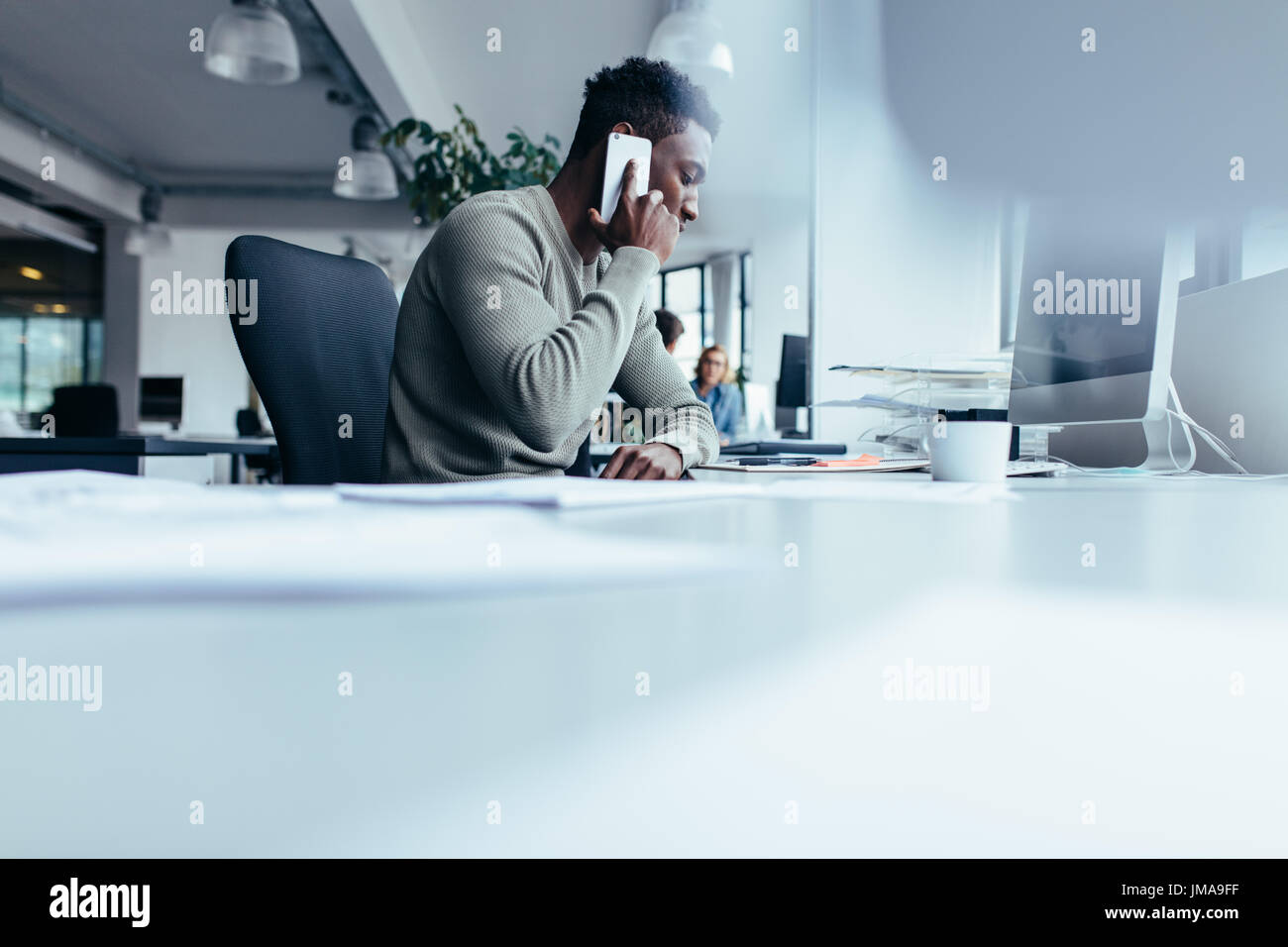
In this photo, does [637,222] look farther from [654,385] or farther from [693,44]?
[693,44]

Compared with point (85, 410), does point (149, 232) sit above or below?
above

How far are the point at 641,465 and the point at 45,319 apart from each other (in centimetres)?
1130

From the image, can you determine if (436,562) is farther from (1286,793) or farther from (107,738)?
(1286,793)

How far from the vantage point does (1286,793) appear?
0.26 meters

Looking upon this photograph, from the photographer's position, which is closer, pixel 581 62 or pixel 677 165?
pixel 677 165

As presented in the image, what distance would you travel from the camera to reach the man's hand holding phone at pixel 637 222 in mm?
1396

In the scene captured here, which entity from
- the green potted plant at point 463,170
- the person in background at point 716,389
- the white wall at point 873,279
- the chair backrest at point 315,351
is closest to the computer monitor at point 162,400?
the green potted plant at point 463,170

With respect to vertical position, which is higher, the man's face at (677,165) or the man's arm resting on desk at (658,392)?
the man's face at (677,165)

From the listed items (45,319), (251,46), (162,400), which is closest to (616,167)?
(251,46)

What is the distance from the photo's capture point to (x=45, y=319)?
1005 cm

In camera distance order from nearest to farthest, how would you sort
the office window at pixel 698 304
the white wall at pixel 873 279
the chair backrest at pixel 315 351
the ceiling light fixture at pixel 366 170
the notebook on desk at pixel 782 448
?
the chair backrest at pixel 315 351 < the notebook on desk at pixel 782 448 < the white wall at pixel 873 279 < the ceiling light fixture at pixel 366 170 < the office window at pixel 698 304

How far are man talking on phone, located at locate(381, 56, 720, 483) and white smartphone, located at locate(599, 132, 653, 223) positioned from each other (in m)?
0.01

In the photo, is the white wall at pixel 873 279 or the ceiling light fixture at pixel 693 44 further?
the ceiling light fixture at pixel 693 44

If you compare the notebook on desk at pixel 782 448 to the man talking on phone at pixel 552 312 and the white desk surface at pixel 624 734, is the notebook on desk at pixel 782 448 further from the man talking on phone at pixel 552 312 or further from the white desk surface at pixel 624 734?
the white desk surface at pixel 624 734
